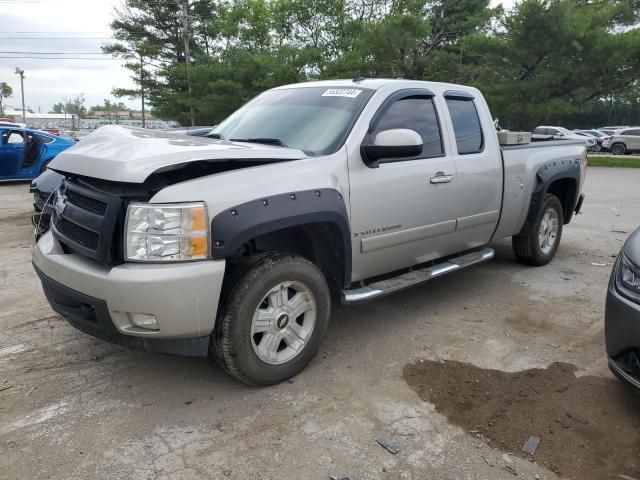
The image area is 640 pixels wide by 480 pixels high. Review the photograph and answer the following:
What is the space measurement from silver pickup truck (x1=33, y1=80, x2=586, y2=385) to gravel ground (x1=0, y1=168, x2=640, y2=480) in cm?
36

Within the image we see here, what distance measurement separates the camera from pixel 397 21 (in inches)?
930

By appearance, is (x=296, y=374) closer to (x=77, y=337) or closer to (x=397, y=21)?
(x=77, y=337)

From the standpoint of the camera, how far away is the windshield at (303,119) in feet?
12.4

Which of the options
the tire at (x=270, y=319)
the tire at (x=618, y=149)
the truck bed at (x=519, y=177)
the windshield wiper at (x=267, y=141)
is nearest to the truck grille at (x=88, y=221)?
the tire at (x=270, y=319)

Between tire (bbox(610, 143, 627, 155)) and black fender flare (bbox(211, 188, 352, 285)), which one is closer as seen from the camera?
black fender flare (bbox(211, 188, 352, 285))

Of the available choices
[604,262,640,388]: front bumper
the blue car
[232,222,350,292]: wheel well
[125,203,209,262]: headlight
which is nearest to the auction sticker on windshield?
[232,222,350,292]: wheel well

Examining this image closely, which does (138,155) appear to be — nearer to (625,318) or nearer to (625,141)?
(625,318)

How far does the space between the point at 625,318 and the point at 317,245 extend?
185 cm

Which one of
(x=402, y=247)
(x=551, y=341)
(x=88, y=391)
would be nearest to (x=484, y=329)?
(x=551, y=341)

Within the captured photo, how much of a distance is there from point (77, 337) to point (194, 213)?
6.14ft

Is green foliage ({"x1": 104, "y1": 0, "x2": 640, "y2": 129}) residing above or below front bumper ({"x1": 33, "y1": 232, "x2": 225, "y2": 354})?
above

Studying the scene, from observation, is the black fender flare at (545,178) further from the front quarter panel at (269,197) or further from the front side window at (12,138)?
the front side window at (12,138)

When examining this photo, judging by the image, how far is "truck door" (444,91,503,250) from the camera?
4590mm

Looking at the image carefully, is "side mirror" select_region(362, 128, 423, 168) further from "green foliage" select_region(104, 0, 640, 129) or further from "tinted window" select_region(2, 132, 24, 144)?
"green foliage" select_region(104, 0, 640, 129)
